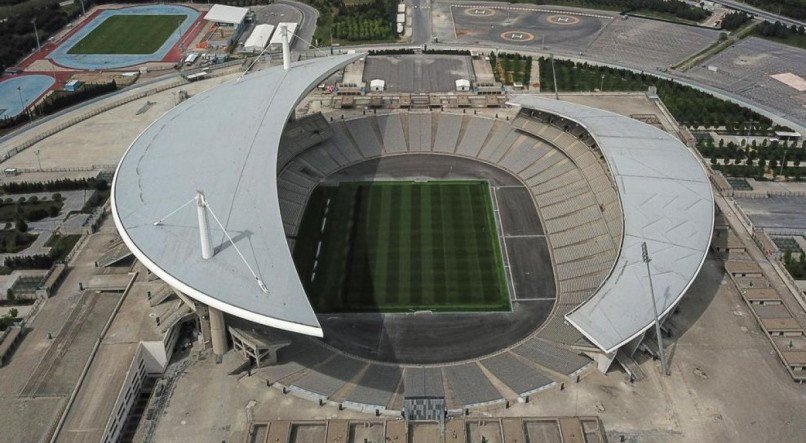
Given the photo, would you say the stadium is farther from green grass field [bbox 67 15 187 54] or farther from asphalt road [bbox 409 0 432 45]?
green grass field [bbox 67 15 187 54]

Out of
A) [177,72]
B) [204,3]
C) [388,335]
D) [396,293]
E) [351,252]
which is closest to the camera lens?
[388,335]

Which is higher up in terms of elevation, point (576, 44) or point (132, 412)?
point (576, 44)

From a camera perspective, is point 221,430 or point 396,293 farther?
point 396,293

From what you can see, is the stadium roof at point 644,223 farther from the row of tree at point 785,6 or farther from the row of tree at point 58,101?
the row of tree at point 785,6

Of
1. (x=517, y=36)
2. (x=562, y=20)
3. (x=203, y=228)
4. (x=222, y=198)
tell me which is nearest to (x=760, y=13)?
(x=562, y=20)

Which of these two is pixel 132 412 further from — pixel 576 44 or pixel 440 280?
pixel 576 44

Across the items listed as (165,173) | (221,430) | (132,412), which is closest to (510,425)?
(221,430)

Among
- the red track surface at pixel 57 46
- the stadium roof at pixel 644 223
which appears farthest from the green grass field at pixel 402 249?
the red track surface at pixel 57 46
